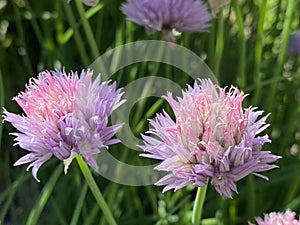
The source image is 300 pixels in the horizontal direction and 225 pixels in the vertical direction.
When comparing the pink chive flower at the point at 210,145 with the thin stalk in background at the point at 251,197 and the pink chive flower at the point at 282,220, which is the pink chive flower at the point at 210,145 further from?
the thin stalk in background at the point at 251,197

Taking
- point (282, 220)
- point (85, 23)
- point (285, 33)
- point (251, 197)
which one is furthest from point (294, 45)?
point (282, 220)

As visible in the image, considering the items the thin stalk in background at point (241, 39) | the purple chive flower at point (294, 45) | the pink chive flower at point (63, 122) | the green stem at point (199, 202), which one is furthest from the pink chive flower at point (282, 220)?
Result: the purple chive flower at point (294, 45)

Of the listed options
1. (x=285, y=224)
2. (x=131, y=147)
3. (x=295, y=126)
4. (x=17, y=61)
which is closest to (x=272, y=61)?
(x=295, y=126)

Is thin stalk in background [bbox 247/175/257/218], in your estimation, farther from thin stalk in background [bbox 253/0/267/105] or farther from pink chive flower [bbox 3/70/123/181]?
pink chive flower [bbox 3/70/123/181]

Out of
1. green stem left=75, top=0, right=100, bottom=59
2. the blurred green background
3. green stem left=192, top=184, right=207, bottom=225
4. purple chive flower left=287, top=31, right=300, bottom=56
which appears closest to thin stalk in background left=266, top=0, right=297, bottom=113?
the blurred green background

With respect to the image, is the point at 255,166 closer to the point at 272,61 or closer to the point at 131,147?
the point at 131,147

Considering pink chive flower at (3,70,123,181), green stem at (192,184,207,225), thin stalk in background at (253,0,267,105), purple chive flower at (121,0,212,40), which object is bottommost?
green stem at (192,184,207,225)

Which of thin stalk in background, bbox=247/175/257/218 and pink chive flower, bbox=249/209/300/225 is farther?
thin stalk in background, bbox=247/175/257/218

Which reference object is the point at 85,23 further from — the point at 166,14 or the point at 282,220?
the point at 282,220
